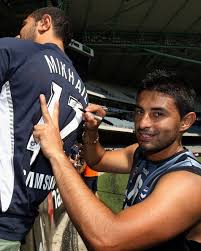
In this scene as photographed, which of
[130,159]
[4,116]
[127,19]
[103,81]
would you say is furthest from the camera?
[103,81]

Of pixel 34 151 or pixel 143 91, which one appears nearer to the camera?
pixel 34 151

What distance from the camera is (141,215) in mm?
1563

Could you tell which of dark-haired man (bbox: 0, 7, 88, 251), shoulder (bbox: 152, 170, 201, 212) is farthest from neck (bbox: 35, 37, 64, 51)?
shoulder (bbox: 152, 170, 201, 212)

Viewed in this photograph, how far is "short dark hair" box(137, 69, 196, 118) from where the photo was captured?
6.38 feet

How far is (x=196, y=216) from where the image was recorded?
1642 millimetres

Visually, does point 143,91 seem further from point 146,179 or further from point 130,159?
point 130,159

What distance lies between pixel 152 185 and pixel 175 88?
0.54 metres

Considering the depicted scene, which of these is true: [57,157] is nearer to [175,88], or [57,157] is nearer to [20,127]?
[20,127]

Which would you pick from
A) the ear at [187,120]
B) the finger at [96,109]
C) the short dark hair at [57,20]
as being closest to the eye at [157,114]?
the ear at [187,120]

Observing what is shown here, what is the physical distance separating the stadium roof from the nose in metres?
16.2

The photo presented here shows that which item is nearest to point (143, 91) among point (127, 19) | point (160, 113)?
point (160, 113)

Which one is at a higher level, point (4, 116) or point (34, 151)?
point (4, 116)

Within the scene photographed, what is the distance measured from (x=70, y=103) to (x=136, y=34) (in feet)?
80.2

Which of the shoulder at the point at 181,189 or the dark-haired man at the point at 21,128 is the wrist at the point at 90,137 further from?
the shoulder at the point at 181,189
